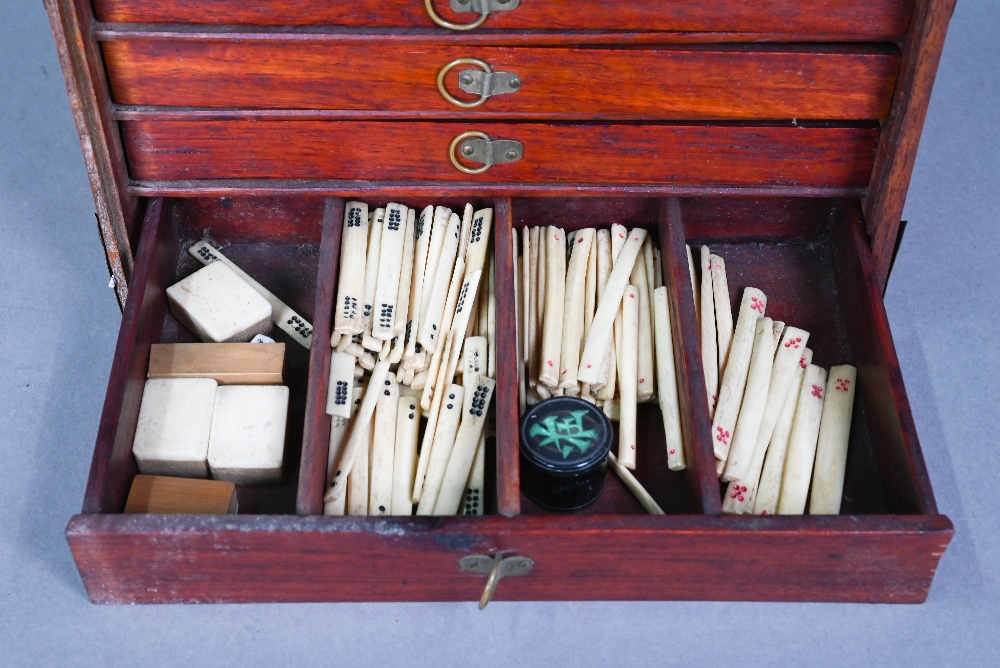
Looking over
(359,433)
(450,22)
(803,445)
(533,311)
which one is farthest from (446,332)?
(803,445)

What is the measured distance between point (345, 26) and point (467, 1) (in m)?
0.25

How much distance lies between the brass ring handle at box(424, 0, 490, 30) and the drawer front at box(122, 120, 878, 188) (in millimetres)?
246

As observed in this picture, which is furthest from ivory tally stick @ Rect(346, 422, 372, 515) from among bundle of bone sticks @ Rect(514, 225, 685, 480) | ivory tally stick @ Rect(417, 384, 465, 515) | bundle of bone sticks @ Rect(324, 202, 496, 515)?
bundle of bone sticks @ Rect(514, 225, 685, 480)

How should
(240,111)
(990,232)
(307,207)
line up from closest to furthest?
(240,111), (307,207), (990,232)

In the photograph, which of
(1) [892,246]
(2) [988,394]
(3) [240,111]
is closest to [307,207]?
(3) [240,111]

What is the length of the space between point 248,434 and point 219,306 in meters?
0.35

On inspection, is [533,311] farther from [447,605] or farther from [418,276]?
[447,605]

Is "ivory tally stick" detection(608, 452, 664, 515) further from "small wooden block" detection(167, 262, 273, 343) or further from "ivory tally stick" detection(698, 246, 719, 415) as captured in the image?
"small wooden block" detection(167, 262, 273, 343)

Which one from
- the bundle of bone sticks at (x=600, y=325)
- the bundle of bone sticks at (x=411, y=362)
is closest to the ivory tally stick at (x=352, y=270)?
the bundle of bone sticks at (x=411, y=362)

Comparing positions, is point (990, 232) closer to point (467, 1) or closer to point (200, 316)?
point (467, 1)

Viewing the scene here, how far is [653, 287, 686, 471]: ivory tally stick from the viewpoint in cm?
286

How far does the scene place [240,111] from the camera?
294 centimetres

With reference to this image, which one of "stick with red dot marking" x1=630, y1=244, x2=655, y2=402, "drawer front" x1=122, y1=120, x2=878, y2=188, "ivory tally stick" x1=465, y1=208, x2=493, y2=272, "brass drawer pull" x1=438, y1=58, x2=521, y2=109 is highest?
"brass drawer pull" x1=438, y1=58, x2=521, y2=109

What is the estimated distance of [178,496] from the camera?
2.75 meters
